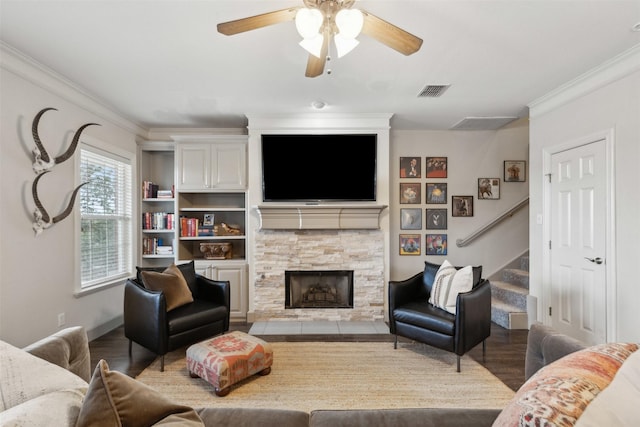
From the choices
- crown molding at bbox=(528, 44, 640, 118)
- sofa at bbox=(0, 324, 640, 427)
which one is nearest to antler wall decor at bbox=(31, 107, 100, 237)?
sofa at bbox=(0, 324, 640, 427)

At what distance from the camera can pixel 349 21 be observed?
57.5 inches

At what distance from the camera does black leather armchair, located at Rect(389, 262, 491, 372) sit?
8.42ft

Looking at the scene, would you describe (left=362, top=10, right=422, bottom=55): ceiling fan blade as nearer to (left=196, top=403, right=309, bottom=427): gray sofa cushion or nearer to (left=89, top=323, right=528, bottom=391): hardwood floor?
(left=196, top=403, right=309, bottom=427): gray sofa cushion

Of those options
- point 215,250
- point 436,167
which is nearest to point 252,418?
point 215,250

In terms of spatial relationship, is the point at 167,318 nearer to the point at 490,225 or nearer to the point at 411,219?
the point at 411,219

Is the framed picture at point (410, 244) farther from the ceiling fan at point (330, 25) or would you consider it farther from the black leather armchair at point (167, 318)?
the ceiling fan at point (330, 25)

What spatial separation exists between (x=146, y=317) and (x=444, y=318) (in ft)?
8.38

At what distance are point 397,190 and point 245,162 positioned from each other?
7.12ft

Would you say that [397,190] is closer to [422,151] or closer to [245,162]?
[422,151]

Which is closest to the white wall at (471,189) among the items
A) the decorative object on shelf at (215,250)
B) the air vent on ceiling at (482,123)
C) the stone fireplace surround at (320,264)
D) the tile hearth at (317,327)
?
the air vent on ceiling at (482,123)

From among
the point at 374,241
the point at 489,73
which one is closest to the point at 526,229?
the point at 374,241

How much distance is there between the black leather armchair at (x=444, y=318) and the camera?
2566 mm

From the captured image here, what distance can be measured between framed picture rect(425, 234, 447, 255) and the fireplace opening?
133 cm

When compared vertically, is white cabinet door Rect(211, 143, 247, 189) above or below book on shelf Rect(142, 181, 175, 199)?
above
